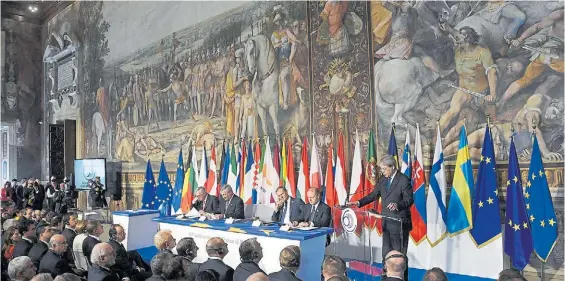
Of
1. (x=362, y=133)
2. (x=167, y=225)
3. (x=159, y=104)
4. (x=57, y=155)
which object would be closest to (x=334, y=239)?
(x=362, y=133)

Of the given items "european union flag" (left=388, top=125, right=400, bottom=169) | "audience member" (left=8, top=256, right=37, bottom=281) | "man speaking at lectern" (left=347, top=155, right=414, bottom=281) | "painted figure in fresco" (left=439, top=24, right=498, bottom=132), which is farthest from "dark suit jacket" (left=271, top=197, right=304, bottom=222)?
"audience member" (left=8, top=256, right=37, bottom=281)

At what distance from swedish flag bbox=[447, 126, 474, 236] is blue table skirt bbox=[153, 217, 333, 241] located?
6.48 feet

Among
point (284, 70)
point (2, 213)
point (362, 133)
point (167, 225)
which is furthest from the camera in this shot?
point (284, 70)

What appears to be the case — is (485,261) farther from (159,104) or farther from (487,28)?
(159,104)

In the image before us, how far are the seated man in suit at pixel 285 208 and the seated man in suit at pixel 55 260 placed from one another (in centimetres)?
333

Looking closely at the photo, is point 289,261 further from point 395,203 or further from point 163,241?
point 395,203

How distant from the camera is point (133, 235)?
8.95m

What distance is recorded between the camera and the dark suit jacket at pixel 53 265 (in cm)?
475

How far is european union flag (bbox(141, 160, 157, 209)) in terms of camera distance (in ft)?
41.2

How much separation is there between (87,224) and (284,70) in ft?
18.9

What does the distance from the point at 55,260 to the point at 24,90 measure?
60.6 feet

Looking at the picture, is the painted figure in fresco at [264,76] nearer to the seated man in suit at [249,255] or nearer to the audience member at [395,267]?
the seated man in suit at [249,255]

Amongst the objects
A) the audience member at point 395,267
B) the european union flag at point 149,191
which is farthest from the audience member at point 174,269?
the european union flag at point 149,191

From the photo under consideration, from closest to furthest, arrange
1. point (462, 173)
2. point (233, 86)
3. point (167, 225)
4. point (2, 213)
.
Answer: point (462, 173) < point (167, 225) < point (2, 213) < point (233, 86)
